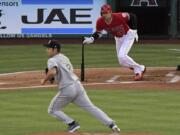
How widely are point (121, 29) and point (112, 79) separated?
1.60 metres

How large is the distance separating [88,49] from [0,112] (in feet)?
44.9

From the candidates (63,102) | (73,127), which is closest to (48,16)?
(73,127)

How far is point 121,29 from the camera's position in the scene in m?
17.0

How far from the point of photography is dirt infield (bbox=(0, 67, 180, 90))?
651 inches

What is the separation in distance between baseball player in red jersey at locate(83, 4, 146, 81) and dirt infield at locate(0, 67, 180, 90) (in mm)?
463

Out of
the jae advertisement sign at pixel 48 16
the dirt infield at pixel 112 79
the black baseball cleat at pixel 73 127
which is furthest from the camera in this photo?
the jae advertisement sign at pixel 48 16

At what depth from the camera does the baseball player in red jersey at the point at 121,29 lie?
54.7 feet

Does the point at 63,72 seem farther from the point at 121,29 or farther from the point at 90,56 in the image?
the point at 90,56

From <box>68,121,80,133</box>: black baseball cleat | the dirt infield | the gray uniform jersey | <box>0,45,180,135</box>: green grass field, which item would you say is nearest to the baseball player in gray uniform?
the gray uniform jersey

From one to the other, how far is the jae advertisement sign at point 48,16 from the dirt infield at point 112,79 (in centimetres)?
964

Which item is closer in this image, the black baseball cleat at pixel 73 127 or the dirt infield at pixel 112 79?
the black baseball cleat at pixel 73 127

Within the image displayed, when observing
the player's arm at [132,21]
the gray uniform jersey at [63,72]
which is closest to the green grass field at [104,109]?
the gray uniform jersey at [63,72]

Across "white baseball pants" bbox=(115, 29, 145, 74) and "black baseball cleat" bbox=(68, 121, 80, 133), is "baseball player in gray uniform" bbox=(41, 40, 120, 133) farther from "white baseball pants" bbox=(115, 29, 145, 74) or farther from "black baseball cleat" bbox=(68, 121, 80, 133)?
"white baseball pants" bbox=(115, 29, 145, 74)

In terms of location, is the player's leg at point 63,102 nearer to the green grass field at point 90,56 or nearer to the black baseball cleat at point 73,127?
the black baseball cleat at point 73,127
